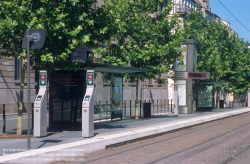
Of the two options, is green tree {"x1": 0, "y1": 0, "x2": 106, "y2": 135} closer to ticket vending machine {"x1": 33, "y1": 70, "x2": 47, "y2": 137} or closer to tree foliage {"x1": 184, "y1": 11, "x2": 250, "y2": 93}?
ticket vending machine {"x1": 33, "y1": 70, "x2": 47, "y2": 137}

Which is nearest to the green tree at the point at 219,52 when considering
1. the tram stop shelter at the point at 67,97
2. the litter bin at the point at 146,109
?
the litter bin at the point at 146,109

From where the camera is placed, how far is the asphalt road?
42.1 feet

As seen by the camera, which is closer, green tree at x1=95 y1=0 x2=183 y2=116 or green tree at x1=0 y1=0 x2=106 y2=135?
green tree at x1=0 y1=0 x2=106 y2=135

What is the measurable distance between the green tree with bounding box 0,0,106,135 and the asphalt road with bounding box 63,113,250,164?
13.0ft

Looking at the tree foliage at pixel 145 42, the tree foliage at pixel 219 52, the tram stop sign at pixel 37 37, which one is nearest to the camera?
the tram stop sign at pixel 37 37

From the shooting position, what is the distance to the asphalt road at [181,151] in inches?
505

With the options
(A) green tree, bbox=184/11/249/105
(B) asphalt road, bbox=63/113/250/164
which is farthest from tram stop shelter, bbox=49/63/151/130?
(A) green tree, bbox=184/11/249/105

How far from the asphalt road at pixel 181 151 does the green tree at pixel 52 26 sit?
13.0 ft

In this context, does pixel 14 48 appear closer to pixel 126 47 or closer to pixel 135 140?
pixel 135 140

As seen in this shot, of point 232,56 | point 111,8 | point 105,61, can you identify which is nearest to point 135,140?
point 111,8

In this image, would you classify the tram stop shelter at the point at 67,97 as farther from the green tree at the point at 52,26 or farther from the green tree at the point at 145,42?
the green tree at the point at 145,42

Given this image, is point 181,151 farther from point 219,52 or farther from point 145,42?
point 219,52

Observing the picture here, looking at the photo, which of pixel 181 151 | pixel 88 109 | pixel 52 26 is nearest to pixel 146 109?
pixel 88 109

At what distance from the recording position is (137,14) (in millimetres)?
27969
